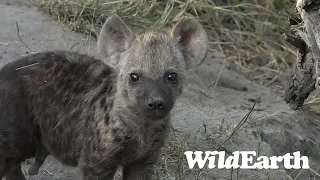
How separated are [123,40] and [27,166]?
1171 mm

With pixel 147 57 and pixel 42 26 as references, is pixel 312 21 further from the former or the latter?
pixel 42 26

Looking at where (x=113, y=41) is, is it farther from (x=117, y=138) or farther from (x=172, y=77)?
(x=117, y=138)

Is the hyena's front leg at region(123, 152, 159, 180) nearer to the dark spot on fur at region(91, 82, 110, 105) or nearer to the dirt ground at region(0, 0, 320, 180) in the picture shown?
the dark spot on fur at region(91, 82, 110, 105)

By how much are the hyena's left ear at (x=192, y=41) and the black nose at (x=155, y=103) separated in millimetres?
514

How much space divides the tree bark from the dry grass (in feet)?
5.35

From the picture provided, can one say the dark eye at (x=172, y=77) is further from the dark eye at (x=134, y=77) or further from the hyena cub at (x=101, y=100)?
the dark eye at (x=134, y=77)

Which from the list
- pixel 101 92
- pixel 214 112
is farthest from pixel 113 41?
pixel 214 112

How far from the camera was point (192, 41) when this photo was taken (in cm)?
406

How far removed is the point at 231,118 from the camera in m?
5.36

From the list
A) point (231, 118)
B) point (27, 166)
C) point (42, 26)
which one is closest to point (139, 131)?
point (27, 166)

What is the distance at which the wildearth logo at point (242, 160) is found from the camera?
4.65 meters

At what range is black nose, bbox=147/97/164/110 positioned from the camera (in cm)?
362

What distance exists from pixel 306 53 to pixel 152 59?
1.27 m

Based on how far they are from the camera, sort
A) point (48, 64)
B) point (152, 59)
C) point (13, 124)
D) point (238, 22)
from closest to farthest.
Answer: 1. point (152, 59)
2. point (13, 124)
3. point (48, 64)
4. point (238, 22)
